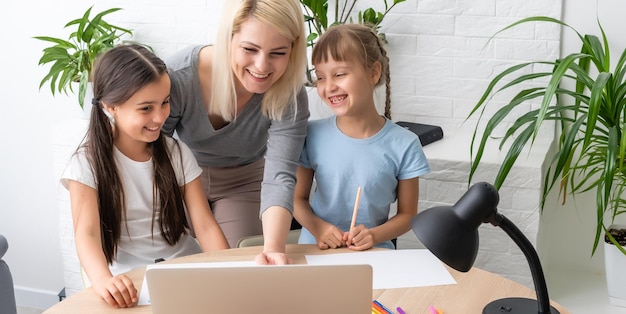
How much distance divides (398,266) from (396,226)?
32 cm

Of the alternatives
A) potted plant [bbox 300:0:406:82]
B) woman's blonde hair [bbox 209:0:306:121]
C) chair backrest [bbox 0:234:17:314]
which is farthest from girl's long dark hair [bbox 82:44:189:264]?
potted plant [bbox 300:0:406:82]

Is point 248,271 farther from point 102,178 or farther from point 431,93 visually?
point 431,93

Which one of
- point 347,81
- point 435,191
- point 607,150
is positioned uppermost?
point 347,81

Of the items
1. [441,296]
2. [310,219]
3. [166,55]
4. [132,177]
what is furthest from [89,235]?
[166,55]

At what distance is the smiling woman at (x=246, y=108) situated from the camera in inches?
79.7

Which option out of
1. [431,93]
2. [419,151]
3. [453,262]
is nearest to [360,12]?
[431,93]

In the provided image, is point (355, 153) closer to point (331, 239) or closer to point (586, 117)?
point (331, 239)

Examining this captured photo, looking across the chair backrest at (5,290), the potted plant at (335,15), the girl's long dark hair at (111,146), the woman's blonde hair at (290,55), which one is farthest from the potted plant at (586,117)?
the chair backrest at (5,290)

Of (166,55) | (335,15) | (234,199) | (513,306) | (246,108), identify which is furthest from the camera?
(166,55)

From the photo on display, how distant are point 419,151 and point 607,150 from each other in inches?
26.4

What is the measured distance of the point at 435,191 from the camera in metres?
2.73

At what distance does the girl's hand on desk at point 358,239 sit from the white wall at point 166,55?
46.5 inches

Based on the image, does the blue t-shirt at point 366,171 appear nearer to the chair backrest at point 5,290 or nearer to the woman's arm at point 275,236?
the woman's arm at point 275,236

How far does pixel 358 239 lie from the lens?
1878 millimetres
